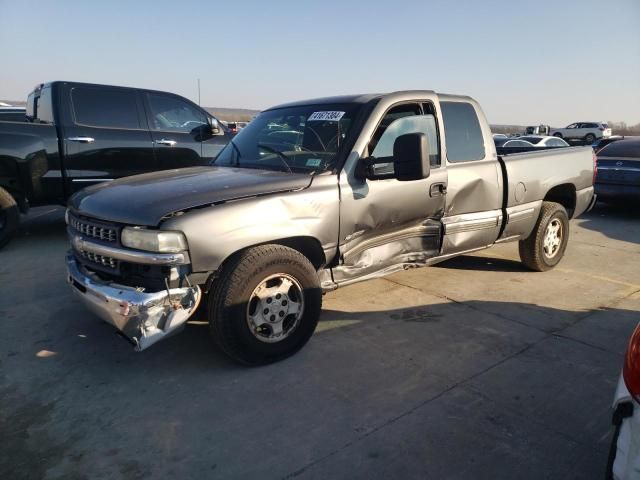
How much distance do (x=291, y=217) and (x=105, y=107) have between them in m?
4.87

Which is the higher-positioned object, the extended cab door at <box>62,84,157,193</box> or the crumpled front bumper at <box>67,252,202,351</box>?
the extended cab door at <box>62,84,157,193</box>

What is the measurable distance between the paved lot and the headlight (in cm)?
92

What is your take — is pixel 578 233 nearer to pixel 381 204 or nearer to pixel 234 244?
pixel 381 204

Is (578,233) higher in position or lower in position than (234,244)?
lower

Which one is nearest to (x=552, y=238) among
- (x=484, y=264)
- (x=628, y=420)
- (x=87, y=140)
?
(x=484, y=264)

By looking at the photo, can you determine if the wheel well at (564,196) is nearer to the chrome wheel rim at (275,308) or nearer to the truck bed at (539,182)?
the truck bed at (539,182)

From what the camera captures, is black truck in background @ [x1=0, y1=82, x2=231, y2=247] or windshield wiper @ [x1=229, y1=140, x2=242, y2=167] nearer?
windshield wiper @ [x1=229, y1=140, x2=242, y2=167]

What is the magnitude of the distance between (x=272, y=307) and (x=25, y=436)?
1.56 meters

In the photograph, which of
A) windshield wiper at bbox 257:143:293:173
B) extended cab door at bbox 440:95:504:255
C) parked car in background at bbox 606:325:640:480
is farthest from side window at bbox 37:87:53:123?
parked car in background at bbox 606:325:640:480

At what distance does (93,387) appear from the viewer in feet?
9.93

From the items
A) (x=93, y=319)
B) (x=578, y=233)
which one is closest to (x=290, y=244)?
(x=93, y=319)

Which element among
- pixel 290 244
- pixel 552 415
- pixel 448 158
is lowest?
pixel 552 415

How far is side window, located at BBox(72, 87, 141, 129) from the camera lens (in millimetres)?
6551

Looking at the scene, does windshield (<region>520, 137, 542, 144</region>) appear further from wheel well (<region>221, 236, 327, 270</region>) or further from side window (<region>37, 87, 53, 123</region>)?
wheel well (<region>221, 236, 327, 270</region>)
